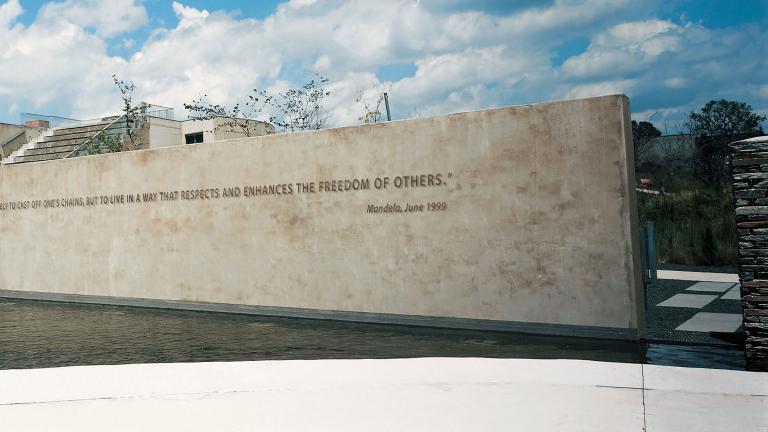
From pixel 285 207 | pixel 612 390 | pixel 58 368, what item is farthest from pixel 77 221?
pixel 612 390

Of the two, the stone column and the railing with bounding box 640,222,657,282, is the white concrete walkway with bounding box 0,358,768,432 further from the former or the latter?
the railing with bounding box 640,222,657,282

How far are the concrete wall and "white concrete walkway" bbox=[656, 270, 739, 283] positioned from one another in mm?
6820

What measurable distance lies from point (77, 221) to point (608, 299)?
1051 centimetres

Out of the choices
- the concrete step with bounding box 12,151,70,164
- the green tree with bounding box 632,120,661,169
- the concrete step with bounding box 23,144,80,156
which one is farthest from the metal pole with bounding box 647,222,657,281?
the concrete step with bounding box 23,144,80,156

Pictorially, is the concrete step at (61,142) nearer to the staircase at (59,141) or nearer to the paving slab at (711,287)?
the staircase at (59,141)

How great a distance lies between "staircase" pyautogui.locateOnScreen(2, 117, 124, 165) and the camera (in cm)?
3569

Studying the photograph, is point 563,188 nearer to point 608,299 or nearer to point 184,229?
point 608,299

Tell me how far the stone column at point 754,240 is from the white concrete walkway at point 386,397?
0.35m

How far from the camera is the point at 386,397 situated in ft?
18.2

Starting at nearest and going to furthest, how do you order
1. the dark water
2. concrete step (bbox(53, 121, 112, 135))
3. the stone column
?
the stone column
the dark water
concrete step (bbox(53, 121, 112, 135))

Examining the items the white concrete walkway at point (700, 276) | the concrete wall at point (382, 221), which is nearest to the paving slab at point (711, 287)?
the white concrete walkway at point (700, 276)

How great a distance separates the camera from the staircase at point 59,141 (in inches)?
1405

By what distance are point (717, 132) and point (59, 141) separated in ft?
119

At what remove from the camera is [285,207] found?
440 inches
